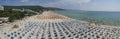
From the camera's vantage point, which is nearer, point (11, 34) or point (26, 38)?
point (26, 38)

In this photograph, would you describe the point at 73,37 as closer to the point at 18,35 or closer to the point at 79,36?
the point at 79,36

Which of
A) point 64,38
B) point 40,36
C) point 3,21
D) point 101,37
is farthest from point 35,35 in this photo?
point 3,21

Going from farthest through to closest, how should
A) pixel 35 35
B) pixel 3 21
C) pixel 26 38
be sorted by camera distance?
pixel 3 21, pixel 35 35, pixel 26 38

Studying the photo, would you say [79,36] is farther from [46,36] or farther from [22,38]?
[22,38]

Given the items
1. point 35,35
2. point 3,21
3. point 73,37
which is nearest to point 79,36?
point 73,37

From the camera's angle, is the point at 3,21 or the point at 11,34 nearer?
the point at 11,34

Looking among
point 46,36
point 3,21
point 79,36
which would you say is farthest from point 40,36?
point 3,21

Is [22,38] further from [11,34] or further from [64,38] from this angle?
[64,38]

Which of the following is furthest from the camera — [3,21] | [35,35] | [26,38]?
[3,21]
